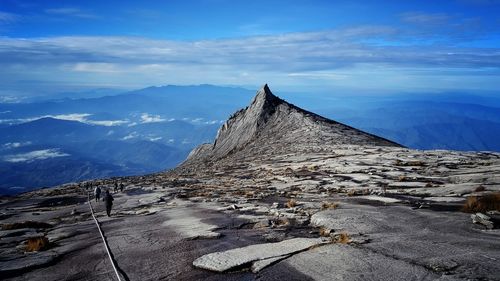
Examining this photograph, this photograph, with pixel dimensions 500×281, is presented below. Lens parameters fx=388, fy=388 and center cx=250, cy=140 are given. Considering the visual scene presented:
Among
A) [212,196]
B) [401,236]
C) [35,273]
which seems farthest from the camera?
[212,196]

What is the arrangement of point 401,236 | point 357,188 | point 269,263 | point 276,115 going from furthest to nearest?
1. point 276,115
2. point 357,188
3. point 401,236
4. point 269,263

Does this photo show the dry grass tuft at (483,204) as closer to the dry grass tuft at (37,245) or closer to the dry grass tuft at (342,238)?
the dry grass tuft at (342,238)

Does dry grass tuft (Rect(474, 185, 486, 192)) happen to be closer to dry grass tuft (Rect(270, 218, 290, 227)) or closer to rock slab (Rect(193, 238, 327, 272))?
dry grass tuft (Rect(270, 218, 290, 227))

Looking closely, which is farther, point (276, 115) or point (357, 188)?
point (276, 115)

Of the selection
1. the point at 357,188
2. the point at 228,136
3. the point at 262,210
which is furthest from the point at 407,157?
the point at 228,136

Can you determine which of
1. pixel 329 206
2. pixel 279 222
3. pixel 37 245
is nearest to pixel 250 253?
pixel 279 222

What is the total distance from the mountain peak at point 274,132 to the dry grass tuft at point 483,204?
134 ft

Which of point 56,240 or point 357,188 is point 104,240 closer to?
point 56,240

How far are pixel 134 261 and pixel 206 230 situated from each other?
410 centimetres

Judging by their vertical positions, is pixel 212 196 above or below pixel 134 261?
below

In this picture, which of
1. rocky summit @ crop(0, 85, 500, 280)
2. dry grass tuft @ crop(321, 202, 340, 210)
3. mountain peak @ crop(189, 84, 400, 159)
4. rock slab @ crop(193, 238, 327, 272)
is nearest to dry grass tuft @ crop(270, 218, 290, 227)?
rocky summit @ crop(0, 85, 500, 280)

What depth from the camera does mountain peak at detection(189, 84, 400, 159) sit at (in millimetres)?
62875

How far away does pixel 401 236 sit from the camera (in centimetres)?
1340

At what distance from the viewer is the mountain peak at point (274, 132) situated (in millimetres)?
62875
